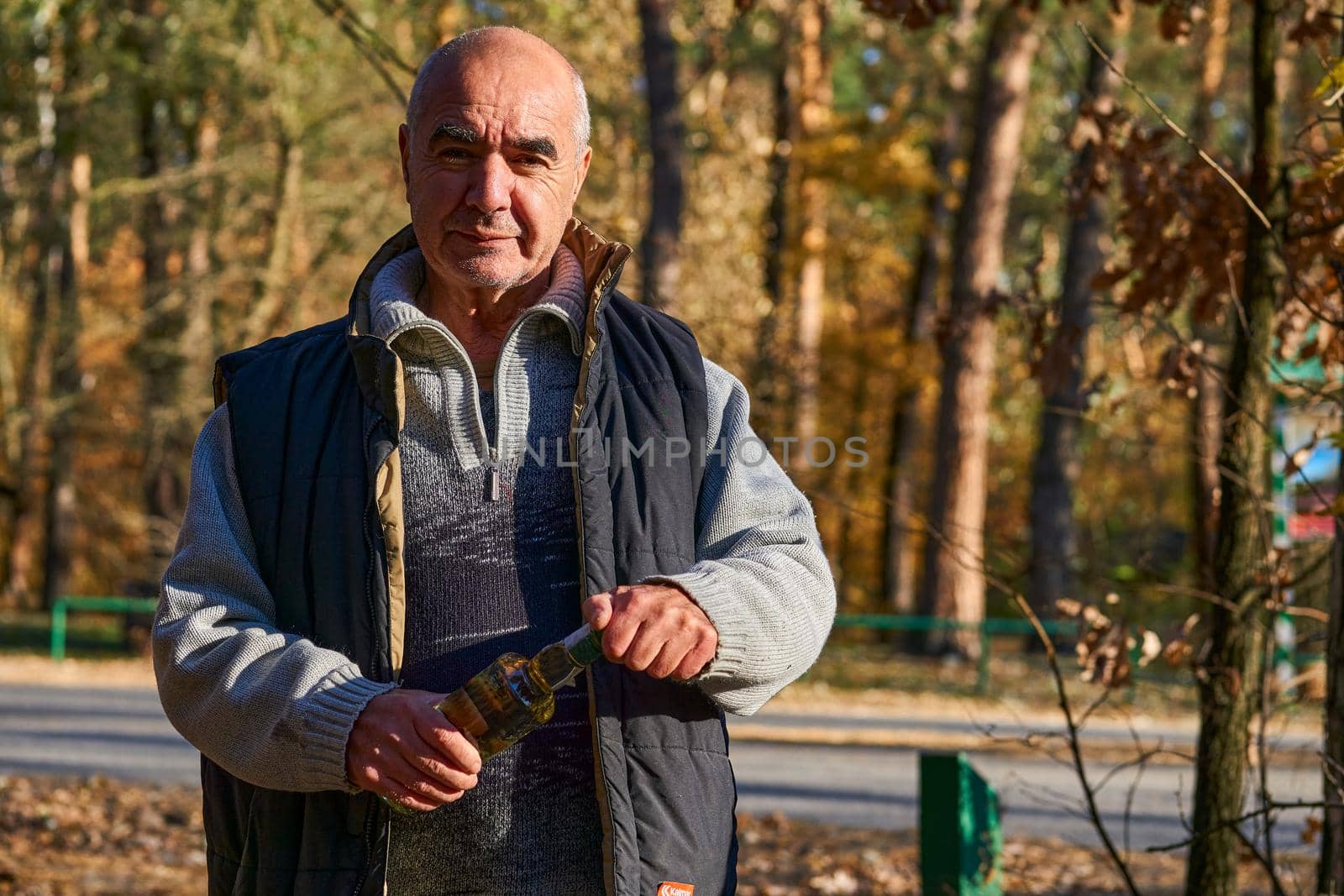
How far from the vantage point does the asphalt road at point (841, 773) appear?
9125 mm

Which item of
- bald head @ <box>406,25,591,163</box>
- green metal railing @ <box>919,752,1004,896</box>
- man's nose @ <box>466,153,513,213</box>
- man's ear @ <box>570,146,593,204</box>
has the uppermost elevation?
bald head @ <box>406,25,591,163</box>

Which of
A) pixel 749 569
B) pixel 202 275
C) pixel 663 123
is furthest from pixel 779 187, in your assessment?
pixel 749 569

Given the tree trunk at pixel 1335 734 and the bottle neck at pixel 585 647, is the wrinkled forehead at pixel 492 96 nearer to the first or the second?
the bottle neck at pixel 585 647

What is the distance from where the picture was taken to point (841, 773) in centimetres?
1118

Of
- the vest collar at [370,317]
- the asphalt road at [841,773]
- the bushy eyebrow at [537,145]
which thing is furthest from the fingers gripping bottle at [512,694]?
the asphalt road at [841,773]

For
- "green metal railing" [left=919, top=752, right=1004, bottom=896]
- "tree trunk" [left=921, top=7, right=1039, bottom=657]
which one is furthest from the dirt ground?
"tree trunk" [left=921, top=7, right=1039, bottom=657]

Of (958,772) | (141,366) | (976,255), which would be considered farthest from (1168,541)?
(958,772)

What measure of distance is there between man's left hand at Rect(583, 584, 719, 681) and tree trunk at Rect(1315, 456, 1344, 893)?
2136 millimetres

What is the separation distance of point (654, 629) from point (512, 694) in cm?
22

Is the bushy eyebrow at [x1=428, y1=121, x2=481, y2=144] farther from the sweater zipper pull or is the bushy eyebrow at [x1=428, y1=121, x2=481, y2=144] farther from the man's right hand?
the man's right hand

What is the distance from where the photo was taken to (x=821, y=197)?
2456 cm

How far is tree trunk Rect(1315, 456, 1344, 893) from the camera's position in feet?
13.0

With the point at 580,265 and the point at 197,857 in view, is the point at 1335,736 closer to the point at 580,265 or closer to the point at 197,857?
the point at 580,265

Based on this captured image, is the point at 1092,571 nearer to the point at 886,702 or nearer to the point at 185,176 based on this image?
the point at 886,702
